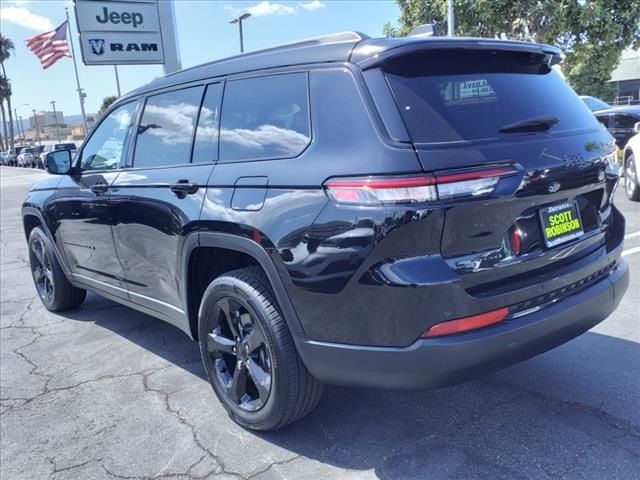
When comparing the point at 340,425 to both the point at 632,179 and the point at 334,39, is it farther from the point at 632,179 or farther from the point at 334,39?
the point at 632,179

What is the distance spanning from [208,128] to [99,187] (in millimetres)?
1240

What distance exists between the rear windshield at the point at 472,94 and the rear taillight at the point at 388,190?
189mm

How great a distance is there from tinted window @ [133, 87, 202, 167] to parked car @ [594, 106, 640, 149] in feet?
36.4

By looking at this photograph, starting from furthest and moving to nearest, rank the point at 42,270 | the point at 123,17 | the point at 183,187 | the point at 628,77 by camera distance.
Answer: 1. the point at 628,77
2. the point at 123,17
3. the point at 42,270
4. the point at 183,187

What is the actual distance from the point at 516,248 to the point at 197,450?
186 cm

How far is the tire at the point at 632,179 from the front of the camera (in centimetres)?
827

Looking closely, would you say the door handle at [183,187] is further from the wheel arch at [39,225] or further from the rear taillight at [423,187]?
the wheel arch at [39,225]

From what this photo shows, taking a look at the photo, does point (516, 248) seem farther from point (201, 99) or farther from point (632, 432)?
point (201, 99)

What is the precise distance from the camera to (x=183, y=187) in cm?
304

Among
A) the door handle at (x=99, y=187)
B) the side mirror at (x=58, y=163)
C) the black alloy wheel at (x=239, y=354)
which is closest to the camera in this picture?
the black alloy wheel at (x=239, y=354)

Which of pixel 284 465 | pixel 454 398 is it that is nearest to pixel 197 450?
pixel 284 465

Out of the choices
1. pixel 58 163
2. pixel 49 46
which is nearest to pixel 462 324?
pixel 58 163

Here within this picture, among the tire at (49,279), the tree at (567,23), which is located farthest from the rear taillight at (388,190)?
the tree at (567,23)

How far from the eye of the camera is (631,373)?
3252 millimetres
